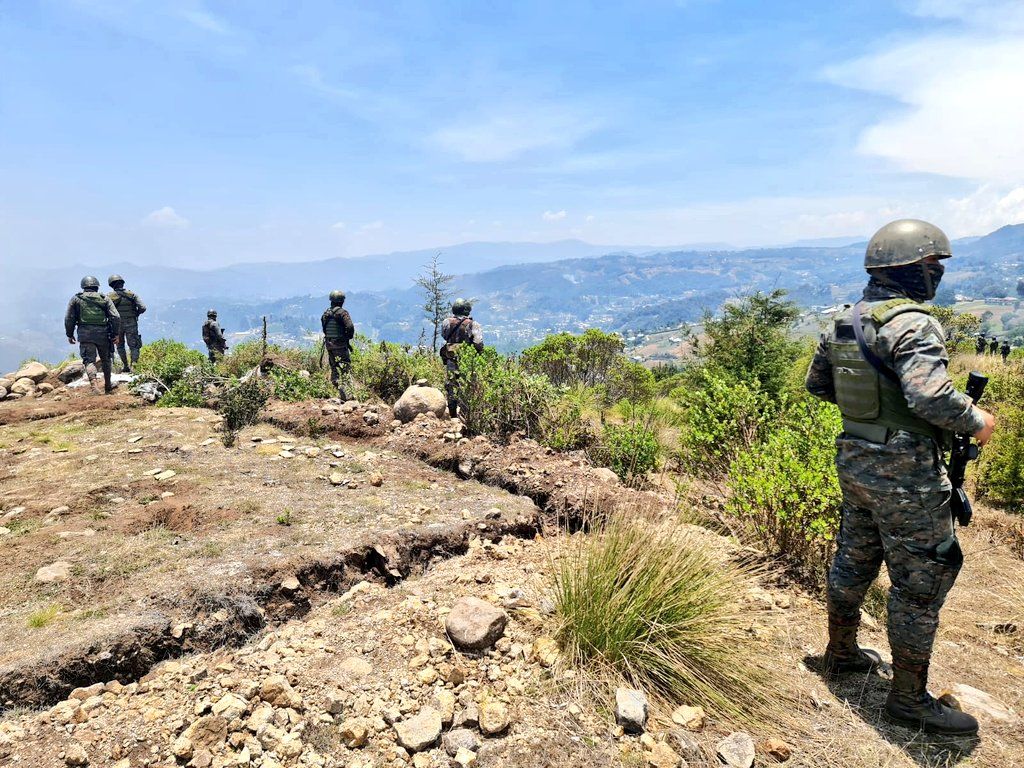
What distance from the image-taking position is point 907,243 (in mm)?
2639

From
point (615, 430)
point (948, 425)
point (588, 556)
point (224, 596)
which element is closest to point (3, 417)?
point (224, 596)

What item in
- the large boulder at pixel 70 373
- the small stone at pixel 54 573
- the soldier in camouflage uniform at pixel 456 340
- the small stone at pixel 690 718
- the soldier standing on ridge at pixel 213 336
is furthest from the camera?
the soldier standing on ridge at pixel 213 336

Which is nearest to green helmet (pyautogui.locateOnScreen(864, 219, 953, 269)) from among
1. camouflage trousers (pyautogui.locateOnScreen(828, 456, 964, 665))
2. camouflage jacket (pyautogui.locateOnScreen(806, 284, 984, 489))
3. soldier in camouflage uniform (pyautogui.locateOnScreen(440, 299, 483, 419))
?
camouflage jacket (pyautogui.locateOnScreen(806, 284, 984, 489))

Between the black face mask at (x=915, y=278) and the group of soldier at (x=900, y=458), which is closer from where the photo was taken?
the group of soldier at (x=900, y=458)

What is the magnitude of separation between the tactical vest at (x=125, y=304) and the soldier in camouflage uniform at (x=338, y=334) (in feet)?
19.8

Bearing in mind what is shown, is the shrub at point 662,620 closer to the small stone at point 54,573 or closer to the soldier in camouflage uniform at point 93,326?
the small stone at point 54,573

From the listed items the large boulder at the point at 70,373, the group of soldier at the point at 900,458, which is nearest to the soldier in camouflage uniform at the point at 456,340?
the group of soldier at the point at 900,458

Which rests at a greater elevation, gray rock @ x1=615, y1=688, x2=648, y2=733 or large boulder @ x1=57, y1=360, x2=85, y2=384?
large boulder @ x1=57, y1=360, x2=85, y2=384

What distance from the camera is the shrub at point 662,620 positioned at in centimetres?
263

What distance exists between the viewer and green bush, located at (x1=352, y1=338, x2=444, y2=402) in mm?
9211

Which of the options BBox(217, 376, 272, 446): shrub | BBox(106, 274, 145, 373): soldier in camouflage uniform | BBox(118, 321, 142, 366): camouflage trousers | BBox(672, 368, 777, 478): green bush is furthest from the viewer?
BBox(118, 321, 142, 366): camouflage trousers

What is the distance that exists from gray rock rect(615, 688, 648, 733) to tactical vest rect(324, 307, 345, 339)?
8441mm

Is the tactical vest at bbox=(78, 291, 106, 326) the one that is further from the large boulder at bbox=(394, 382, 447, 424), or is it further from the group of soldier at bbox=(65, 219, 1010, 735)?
the group of soldier at bbox=(65, 219, 1010, 735)

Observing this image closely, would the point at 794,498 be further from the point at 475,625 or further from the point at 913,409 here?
the point at 475,625
